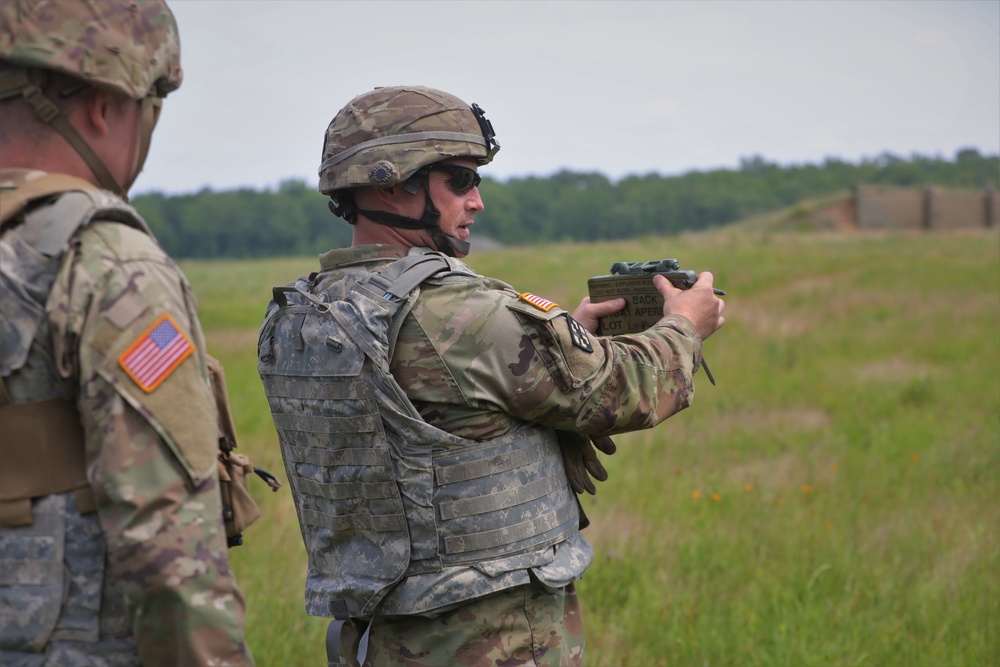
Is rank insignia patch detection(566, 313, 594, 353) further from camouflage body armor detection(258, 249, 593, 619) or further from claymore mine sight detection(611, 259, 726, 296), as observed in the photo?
claymore mine sight detection(611, 259, 726, 296)

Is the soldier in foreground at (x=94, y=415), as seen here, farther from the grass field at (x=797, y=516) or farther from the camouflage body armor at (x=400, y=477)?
the grass field at (x=797, y=516)

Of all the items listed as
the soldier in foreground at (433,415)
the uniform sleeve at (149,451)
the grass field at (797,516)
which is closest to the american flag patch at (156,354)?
the uniform sleeve at (149,451)

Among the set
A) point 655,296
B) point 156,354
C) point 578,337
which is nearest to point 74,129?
point 156,354

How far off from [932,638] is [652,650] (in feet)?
4.06

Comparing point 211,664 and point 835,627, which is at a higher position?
point 211,664

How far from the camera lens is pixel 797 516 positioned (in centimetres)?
604

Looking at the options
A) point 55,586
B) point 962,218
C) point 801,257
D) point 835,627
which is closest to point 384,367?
point 55,586

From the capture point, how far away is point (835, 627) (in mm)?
4535

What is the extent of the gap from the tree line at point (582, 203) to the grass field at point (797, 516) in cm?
3832

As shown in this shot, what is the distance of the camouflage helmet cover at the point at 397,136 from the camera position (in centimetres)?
262

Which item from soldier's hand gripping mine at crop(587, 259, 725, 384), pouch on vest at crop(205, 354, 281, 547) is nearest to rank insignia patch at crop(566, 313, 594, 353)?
soldier's hand gripping mine at crop(587, 259, 725, 384)

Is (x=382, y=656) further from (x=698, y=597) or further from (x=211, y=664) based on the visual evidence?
(x=698, y=597)

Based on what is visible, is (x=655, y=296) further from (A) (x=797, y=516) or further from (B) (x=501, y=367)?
(A) (x=797, y=516)

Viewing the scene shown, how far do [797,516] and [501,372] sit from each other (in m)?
4.18
